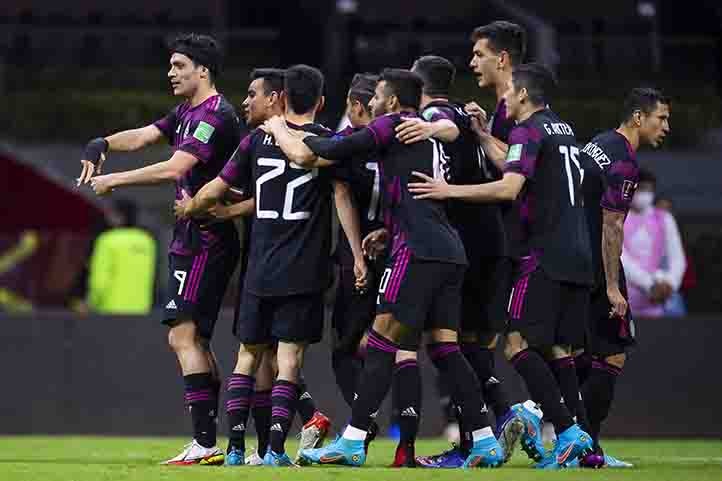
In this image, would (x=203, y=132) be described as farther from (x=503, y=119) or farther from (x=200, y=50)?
(x=503, y=119)

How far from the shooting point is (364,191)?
918 centimetres

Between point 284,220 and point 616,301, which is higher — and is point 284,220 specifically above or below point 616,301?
above

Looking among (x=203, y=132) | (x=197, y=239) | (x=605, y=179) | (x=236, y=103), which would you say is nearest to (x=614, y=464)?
(x=605, y=179)

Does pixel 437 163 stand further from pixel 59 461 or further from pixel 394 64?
pixel 394 64

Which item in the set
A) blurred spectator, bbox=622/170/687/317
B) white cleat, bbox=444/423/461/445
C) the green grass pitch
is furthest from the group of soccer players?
blurred spectator, bbox=622/170/687/317

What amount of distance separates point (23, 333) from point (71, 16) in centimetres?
1454

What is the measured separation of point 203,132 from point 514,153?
1.82m

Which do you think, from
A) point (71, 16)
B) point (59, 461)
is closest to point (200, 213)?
point (59, 461)

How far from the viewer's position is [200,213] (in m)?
9.05

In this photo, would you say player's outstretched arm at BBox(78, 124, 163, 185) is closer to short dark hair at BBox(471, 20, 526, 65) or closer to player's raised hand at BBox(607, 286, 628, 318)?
short dark hair at BBox(471, 20, 526, 65)

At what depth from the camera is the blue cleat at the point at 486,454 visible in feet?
27.9

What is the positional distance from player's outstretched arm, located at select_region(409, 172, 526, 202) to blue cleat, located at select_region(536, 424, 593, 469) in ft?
4.12

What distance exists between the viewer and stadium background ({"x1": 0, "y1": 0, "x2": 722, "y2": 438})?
14094 mm

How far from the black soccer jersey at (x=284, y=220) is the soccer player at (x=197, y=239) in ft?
1.32
